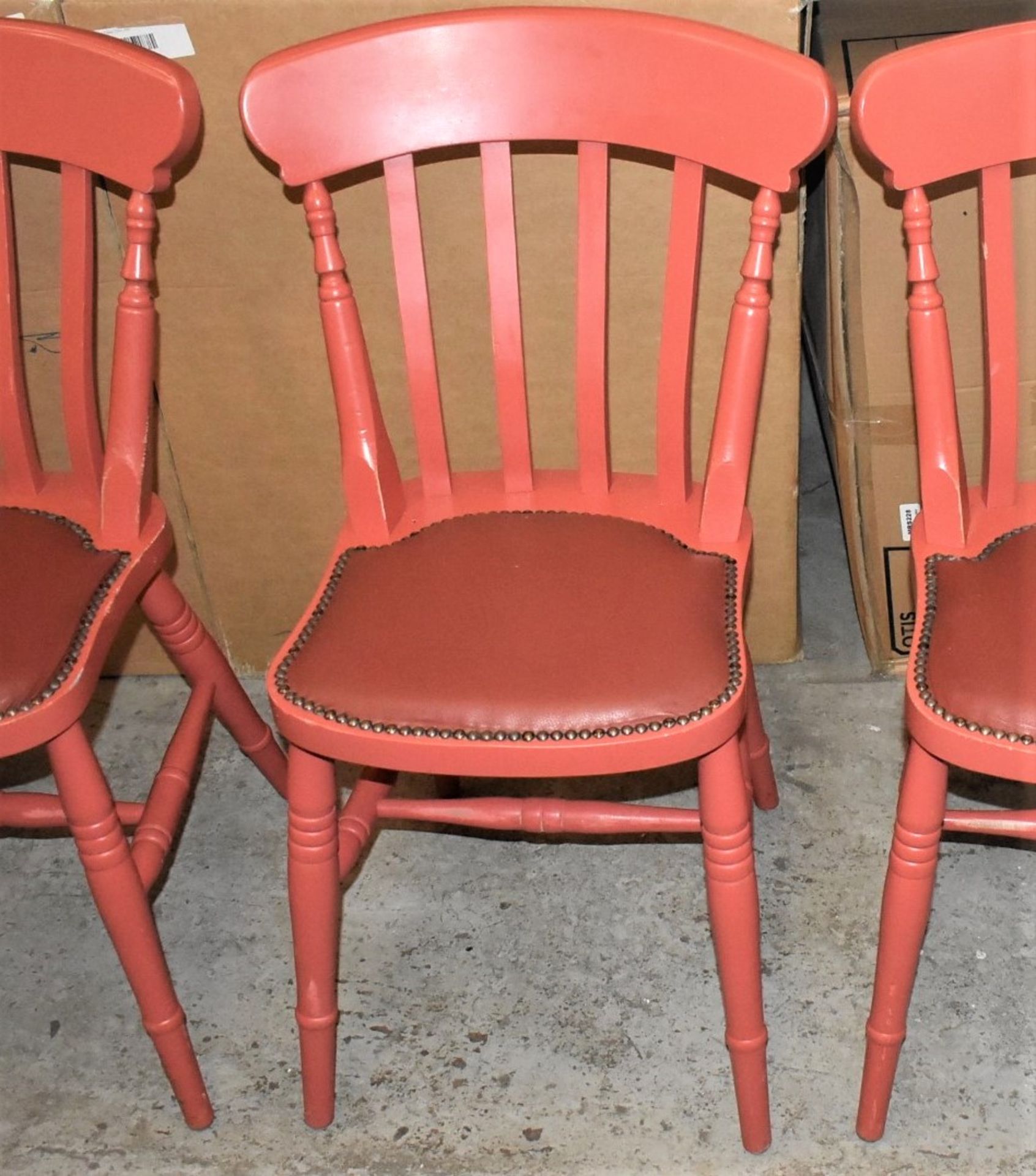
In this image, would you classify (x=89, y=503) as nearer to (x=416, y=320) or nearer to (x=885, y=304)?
(x=416, y=320)

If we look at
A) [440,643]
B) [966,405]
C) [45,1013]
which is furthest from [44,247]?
[966,405]

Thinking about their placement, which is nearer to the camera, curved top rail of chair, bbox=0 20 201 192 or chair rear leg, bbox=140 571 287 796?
curved top rail of chair, bbox=0 20 201 192

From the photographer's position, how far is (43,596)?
1335 mm

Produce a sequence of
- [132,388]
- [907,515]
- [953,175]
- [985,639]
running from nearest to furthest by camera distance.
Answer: [985,639]
[953,175]
[132,388]
[907,515]

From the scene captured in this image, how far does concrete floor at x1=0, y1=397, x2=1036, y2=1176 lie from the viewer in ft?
4.56

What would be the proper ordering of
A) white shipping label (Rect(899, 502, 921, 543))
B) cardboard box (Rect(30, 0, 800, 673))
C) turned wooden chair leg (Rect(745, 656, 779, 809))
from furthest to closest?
1. white shipping label (Rect(899, 502, 921, 543))
2. turned wooden chair leg (Rect(745, 656, 779, 809))
3. cardboard box (Rect(30, 0, 800, 673))

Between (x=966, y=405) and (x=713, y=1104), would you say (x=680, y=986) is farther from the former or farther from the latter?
(x=966, y=405)

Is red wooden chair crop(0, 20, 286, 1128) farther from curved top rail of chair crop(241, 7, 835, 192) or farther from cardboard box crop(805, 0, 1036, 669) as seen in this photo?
cardboard box crop(805, 0, 1036, 669)

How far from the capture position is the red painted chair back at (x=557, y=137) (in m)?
1.26

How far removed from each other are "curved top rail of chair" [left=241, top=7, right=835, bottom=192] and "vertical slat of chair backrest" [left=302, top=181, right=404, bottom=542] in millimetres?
64

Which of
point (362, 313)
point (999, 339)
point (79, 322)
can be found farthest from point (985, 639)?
point (79, 322)

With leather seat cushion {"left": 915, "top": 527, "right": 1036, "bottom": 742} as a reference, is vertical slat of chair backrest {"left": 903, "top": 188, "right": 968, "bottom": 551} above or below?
above

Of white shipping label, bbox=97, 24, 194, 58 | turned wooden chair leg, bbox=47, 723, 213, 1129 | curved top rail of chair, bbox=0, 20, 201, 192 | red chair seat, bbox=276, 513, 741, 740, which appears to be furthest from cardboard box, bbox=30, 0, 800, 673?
turned wooden chair leg, bbox=47, 723, 213, 1129

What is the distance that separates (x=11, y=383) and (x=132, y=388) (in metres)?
0.17
